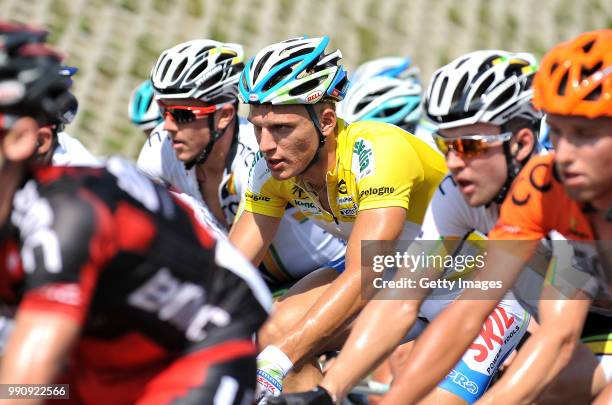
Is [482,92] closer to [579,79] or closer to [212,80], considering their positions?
[579,79]

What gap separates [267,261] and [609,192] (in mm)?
3627

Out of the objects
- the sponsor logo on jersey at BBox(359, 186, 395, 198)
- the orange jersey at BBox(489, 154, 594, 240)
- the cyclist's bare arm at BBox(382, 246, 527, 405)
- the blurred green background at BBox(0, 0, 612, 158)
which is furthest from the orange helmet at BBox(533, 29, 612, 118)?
the blurred green background at BBox(0, 0, 612, 158)

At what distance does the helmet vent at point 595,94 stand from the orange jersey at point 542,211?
1.36 ft

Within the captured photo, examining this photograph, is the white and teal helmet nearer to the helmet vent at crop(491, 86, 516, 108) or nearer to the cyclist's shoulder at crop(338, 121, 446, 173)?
the cyclist's shoulder at crop(338, 121, 446, 173)

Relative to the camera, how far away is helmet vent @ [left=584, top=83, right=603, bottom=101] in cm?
414

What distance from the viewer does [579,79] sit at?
4.25 metres

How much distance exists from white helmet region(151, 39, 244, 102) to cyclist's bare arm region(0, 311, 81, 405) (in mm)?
4425

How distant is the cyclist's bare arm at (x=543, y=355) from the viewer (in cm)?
420

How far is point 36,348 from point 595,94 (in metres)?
2.33

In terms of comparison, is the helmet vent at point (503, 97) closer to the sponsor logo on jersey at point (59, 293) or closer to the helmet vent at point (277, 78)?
the helmet vent at point (277, 78)

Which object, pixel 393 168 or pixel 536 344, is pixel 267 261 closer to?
pixel 393 168

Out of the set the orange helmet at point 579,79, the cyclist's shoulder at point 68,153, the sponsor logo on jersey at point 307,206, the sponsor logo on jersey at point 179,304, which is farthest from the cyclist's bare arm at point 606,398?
the cyclist's shoulder at point 68,153

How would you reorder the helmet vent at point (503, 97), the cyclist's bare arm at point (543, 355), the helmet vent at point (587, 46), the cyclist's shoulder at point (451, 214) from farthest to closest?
the cyclist's shoulder at point (451, 214) < the helmet vent at point (503, 97) < the helmet vent at point (587, 46) < the cyclist's bare arm at point (543, 355)

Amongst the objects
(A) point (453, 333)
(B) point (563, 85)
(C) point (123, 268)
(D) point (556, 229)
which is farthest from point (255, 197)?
(C) point (123, 268)
